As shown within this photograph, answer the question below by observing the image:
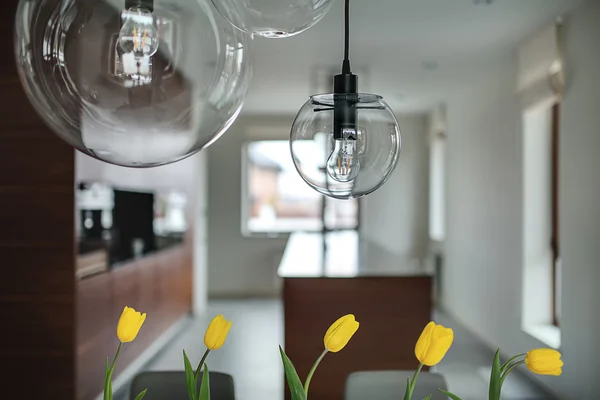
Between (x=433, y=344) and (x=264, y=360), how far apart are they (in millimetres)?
4513

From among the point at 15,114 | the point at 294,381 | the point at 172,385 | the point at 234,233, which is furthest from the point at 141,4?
the point at 234,233

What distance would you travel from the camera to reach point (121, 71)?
575 millimetres

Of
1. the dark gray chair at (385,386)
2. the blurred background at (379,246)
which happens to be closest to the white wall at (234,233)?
the blurred background at (379,246)

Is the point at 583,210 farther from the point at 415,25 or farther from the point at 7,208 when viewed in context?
the point at 7,208

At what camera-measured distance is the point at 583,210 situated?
12.1 ft

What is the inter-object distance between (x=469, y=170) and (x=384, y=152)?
5.84m

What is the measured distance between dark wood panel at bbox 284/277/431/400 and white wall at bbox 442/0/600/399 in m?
0.95

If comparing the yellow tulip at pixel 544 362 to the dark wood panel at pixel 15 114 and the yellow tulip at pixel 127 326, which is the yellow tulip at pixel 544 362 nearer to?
the yellow tulip at pixel 127 326

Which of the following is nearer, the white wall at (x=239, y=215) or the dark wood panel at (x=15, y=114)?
the dark wood panel at (x=15, y=114)

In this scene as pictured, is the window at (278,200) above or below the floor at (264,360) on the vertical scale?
above

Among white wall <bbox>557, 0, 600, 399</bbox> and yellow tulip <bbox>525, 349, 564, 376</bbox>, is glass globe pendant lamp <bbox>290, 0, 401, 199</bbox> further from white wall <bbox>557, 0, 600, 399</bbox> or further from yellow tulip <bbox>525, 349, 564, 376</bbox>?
white wall <bbox>557, 0, 600, 399</bbox>

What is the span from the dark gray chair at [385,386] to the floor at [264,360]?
230 centimetres

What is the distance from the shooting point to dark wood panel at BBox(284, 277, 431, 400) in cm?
353

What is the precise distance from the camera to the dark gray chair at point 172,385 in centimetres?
185
